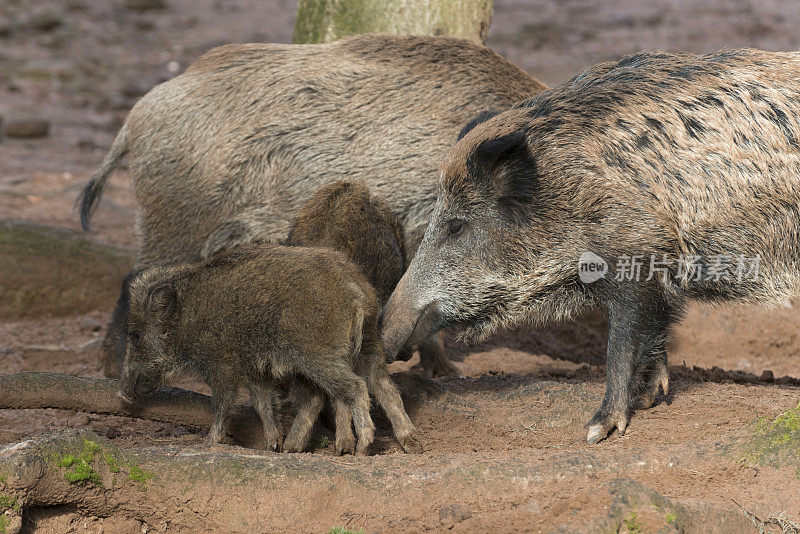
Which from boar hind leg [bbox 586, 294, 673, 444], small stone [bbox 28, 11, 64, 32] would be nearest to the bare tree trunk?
boar hind leg [bbox 586, 294, 673, 444]

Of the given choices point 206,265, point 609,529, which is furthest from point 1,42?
point 609,529

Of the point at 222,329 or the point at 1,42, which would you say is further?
the point at 1,42

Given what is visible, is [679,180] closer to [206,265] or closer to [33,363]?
[206,265]

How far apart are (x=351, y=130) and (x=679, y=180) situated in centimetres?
199

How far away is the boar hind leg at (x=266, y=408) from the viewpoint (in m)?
3.70

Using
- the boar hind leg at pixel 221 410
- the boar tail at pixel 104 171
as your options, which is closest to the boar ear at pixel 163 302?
the boar hind leg at pixel 221 410

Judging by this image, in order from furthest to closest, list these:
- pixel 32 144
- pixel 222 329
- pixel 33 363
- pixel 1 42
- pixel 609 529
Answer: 1. pixel 1 42
2. pixel 32 144
3. pixel 33 363
4. pixel 222 329
5. pixel 609 529

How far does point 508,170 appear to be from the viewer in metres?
3.89

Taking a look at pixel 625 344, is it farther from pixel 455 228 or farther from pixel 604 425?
pixel 455 228

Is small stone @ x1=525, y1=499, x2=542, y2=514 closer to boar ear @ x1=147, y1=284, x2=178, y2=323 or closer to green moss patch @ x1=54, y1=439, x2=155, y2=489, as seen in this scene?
green moss patch @ x1=54, y1=439, x2=155, y2=489

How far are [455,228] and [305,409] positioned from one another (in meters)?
1.11

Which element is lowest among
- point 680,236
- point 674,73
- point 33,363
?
point 33,363

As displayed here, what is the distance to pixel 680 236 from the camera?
3838 millimetres

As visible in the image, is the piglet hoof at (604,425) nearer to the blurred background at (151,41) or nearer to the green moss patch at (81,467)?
the green moss patch at (81,467)
